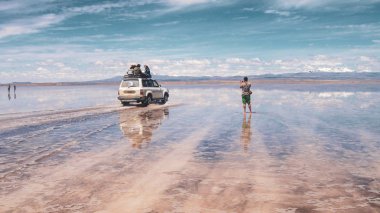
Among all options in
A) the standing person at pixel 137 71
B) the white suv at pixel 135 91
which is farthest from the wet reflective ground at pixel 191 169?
the standing person at pixel 137 71

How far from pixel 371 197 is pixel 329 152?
13.5 ft

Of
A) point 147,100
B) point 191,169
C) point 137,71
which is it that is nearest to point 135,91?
point 147,100

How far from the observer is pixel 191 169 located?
8695mm

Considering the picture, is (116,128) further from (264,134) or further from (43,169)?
(43,169)

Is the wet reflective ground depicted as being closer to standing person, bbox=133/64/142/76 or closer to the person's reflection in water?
the person's reflection in water

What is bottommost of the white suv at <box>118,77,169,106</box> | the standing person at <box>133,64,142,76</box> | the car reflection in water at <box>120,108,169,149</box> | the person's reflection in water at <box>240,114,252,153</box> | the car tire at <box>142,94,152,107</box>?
the person's reflection in water at <box>240,114,252,153</box>

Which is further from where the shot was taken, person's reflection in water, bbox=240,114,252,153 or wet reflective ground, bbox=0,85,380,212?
person's reflection in water, bbox=240,114,252,153

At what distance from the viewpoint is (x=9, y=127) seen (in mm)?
16438

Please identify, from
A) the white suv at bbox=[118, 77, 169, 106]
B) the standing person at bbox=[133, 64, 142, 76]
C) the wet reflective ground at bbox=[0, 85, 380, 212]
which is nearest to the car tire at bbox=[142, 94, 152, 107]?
→ the white suv at bbox=[118, 77, 169, 106]

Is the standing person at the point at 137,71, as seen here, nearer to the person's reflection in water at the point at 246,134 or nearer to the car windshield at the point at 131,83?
the car windshield at the point at 131,83

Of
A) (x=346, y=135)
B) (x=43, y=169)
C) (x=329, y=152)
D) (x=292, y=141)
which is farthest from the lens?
(x=346, y=135)

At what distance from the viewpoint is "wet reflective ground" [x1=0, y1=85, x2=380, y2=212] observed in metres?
6.34

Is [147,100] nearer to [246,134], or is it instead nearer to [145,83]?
[145,83]

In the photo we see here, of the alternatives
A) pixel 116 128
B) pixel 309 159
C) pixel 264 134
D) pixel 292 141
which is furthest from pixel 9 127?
pixel 309 159
